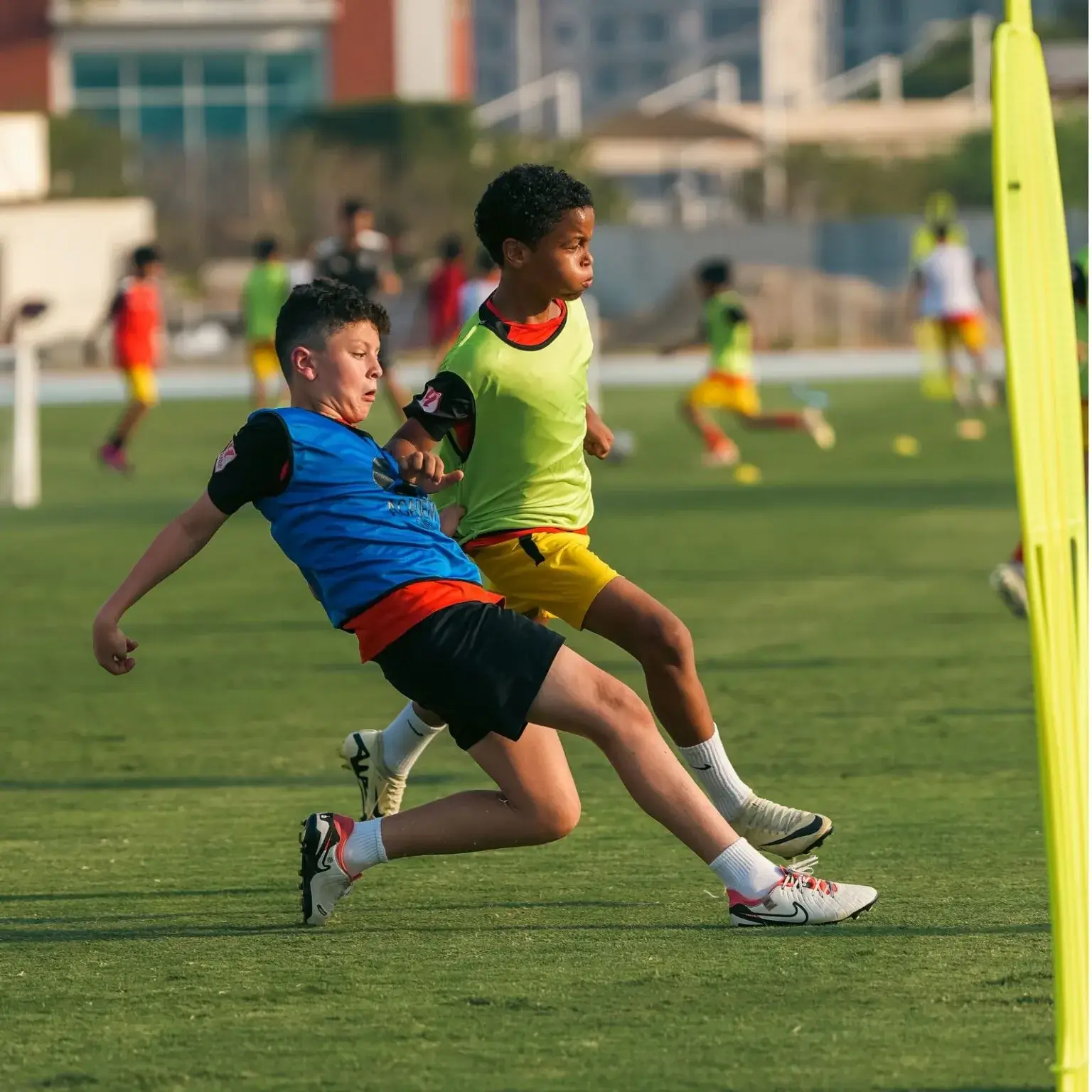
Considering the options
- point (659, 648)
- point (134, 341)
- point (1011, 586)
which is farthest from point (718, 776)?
point (134, 341)

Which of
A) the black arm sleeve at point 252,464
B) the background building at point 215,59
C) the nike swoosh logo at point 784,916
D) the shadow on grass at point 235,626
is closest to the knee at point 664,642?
the nike swoosh logo at point 784,916

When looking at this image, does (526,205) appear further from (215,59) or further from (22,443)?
(215,59)

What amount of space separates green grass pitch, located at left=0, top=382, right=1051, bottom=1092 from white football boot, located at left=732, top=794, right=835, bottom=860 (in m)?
0.18

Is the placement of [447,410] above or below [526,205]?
below

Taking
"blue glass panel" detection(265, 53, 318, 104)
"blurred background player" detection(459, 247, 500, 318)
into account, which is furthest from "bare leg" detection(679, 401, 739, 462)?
"blue glass panel" detection(265, 53, 318, 104)

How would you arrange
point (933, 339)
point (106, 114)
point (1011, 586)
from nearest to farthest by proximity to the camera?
point (1011, 586) → point (933, 339) → point (106, 114)

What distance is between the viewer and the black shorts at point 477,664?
5379mm

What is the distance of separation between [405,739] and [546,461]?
0.98 metres

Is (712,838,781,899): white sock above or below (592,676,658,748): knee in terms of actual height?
below

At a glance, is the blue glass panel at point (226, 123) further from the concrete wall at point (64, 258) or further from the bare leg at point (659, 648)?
the bare leg at point (659, 648)

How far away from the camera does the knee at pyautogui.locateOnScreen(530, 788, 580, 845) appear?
5598 mm

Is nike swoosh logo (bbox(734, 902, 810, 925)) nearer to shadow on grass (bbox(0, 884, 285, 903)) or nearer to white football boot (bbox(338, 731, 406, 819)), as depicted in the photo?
shadow on grass (bbox(0, 884, 285, 903))

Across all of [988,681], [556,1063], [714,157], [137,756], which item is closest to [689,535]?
[988,681]

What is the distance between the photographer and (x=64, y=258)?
4322 cm
